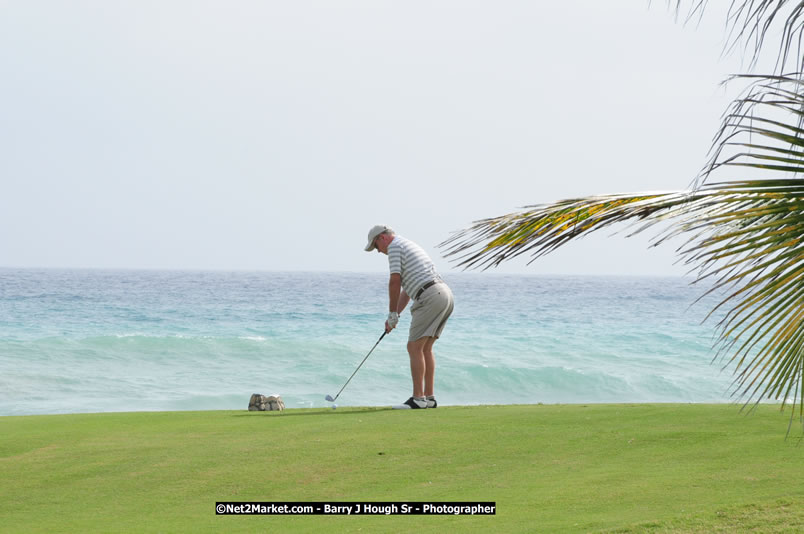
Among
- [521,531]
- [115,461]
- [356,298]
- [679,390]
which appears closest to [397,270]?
[115,461]

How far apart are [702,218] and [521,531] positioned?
1687 millimetres

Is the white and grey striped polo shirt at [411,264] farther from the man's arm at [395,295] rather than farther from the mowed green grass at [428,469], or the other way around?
the mowed green grass at [428,469]

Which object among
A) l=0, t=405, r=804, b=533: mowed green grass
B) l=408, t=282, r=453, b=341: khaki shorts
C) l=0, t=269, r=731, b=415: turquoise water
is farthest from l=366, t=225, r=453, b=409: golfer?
l=0, t=269, r=731, b=415: turquoise water

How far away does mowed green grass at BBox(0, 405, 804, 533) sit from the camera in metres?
4.09

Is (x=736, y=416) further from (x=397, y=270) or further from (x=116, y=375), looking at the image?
(x=116, y=375)

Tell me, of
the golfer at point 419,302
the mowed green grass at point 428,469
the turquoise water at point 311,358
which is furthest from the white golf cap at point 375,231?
the turquoise water at point 311,358

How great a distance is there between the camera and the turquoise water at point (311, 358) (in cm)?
1617

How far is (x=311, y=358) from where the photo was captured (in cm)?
2039

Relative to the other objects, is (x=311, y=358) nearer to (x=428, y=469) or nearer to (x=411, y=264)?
(x=411, y=264)

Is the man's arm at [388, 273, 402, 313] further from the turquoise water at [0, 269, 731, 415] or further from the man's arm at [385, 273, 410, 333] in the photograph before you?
the turquoise water at [0, 269, 731, 415]

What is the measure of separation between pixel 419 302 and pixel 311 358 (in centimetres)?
1322

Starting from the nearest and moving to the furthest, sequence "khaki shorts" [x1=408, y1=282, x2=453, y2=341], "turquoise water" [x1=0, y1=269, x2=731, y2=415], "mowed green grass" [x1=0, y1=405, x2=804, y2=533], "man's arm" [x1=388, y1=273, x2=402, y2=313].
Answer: "mowed green grass" [x1=0, y1=405, x2=804, y2=533] → "khaki shorts" [x1=408, y1=282, x2=453, y2=341] → "man's arm" [x1=388, y1=273, x2=402, y2=313] → "turquoise water" [x1=0, y1=269, x2=731, y2=415]

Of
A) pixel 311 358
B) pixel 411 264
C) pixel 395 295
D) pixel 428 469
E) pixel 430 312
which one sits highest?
pixel 411 264

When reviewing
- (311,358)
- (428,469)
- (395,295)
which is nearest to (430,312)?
(395,295)
